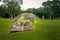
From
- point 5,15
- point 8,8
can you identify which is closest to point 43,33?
point 5,15

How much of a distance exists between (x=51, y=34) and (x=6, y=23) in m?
2.43

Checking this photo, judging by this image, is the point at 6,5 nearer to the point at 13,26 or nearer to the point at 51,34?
the point at 13,26

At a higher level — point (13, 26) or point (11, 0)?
point (11, 0)

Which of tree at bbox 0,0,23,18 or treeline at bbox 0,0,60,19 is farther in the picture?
tree at bbox 0,0,23,18

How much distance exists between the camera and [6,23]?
24.8 ft

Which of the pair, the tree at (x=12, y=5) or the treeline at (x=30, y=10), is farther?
the tree at (x=12, y=5)

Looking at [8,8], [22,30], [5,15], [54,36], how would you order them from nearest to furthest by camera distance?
[54,36]
[22,30]
[5,15]
[8,8]

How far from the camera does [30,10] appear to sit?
13148 mm

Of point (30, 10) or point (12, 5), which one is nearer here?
point (30, 10)

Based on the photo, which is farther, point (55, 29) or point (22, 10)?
point (22, 10)

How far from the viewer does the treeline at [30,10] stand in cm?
1246

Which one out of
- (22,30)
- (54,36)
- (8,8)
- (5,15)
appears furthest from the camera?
(8,8)

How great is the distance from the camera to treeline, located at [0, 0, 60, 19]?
12.5 meters

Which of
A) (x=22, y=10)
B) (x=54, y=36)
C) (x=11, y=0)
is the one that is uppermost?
(x=11, y=0)
